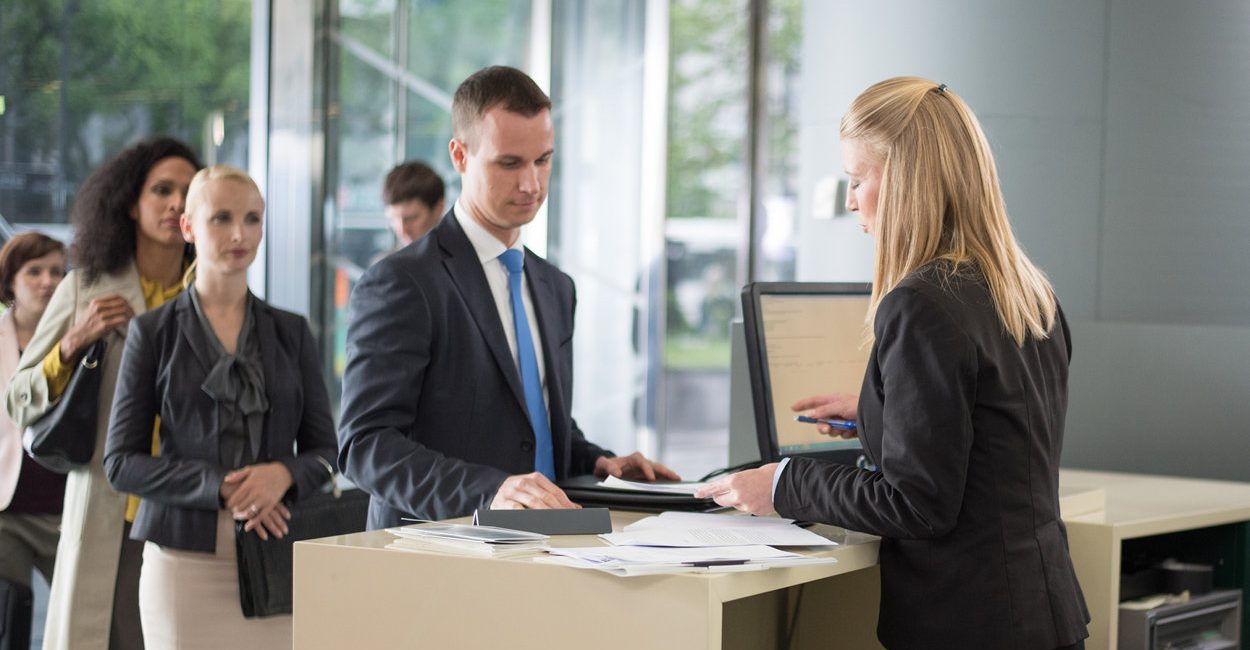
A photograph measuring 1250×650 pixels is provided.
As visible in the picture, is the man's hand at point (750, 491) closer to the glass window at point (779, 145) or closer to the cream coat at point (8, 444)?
the cream coat at point (8, 444)

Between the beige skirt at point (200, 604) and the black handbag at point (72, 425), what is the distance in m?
0.45

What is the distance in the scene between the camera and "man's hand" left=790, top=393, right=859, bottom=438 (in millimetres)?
2531

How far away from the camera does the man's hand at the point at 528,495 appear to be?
2057 mm

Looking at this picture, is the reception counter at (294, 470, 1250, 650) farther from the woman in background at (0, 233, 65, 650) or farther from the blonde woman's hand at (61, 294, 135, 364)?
the woman in background at (0, 233, 65, 650)

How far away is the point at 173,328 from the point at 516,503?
4.18ft

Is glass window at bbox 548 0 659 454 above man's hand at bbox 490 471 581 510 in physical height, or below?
above

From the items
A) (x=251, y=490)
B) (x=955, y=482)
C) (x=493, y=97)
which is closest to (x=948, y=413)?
(x=955, y=482)

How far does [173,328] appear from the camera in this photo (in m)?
3.01

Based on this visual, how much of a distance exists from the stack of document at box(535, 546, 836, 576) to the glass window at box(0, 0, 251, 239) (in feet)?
12.5

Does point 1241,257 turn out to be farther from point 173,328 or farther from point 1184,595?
point 173,328

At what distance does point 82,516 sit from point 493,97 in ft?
5.26

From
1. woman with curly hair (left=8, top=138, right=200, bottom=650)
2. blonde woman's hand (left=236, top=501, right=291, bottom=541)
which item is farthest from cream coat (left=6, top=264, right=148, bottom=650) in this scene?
blonde woman's hand (left=236, top=501, right=291, bottom=541)

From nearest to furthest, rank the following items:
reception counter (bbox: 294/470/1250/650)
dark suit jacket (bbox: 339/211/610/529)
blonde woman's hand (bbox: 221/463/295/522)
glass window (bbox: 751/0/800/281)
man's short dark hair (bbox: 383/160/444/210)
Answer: reception counter (bbox: 294/470/1250/650) → dark suit jacket (bbox: 339/211/610/529) → blonde woman's hand (bbox: 221/463/295/522) → man's short dark hair (bbox: 383/160/444/210) → glass window (bbox: 751/0/800/281)

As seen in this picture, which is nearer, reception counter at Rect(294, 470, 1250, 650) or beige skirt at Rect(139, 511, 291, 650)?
reception counter at Rect(294, 470, 1250, 650)
